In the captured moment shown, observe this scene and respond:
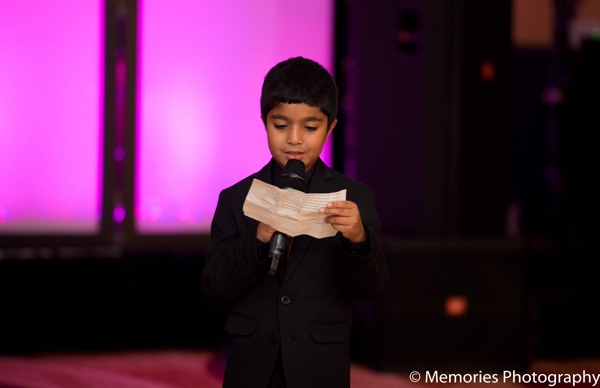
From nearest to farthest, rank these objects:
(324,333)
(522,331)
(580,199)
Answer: (324,333), (522,331), (580,199)

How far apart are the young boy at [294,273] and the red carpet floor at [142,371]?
1.52 meters

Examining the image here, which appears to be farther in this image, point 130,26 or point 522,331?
point 130,26

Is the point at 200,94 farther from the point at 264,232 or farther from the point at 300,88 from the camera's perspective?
the point at 264,232

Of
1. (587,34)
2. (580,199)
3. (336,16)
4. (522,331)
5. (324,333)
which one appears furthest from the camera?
(587,34)

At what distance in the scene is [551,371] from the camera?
3188 millimetres

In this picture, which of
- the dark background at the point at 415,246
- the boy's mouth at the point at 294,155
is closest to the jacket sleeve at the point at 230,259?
the boy's mouth at the point at 294,155

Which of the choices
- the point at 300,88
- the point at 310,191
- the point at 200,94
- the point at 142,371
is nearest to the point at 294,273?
the point at 310,191

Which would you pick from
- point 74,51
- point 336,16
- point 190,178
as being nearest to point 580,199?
point 336,16

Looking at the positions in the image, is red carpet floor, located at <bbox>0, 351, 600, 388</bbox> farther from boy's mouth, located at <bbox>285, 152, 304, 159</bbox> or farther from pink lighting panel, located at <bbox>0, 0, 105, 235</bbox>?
boy's mouth, located at <bbox>285, 152, 304, 159</bbox>

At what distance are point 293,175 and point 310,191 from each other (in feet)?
0.34

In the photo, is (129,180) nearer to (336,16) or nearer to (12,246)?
(12,246)

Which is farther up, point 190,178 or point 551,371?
point 190,178

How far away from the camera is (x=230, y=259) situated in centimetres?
108

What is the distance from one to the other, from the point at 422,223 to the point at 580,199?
1230mm
